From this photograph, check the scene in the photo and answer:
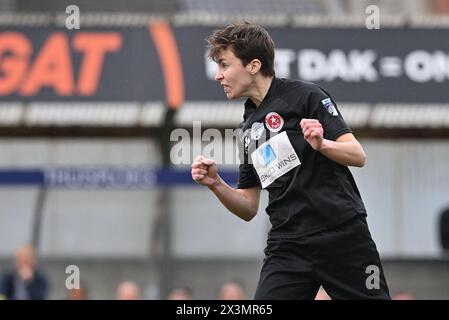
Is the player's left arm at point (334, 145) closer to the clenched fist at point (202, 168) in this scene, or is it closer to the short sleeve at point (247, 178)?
the clenched fist at point (202, 168)

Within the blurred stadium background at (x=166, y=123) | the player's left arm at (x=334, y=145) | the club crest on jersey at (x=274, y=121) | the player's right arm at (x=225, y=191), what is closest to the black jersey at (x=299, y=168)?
the club crest on jersey at (x=274, y=121)

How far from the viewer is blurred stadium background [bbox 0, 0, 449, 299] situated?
14.3m

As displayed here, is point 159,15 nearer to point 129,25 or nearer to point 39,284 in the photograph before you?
point 129,25

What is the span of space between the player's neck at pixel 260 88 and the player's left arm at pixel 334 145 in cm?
54

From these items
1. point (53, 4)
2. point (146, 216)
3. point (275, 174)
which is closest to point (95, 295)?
point (146, 216)

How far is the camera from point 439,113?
14570 mm

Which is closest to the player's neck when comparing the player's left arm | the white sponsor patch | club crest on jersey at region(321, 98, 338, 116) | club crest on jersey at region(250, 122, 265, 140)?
club crest on jersey at region(250, 122, 265, 140)

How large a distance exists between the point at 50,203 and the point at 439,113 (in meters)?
5.53

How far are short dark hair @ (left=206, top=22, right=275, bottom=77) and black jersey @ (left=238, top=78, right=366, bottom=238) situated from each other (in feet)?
0.59

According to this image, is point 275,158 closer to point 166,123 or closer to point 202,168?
point 202,168

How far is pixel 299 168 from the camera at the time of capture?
222 inches

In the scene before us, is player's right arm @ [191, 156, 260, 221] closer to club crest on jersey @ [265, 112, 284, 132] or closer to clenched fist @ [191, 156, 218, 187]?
clenched fist @ [191, 156, 218, 187]

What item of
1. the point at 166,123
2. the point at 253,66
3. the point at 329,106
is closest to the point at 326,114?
the point at 329,106

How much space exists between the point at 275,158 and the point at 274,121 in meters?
0.20
